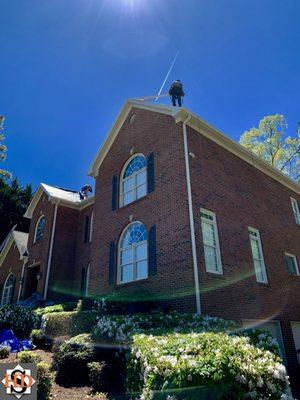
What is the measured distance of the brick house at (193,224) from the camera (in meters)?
10.4

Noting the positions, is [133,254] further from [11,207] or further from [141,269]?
[11,207]

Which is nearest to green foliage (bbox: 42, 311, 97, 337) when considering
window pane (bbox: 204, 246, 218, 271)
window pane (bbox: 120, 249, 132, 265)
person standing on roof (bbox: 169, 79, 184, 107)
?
window pane (bbox: 120, 249, 132, 265)

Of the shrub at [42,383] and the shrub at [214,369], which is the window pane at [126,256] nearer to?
the shrub at [42,383]

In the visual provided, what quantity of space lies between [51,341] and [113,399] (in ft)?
18.9

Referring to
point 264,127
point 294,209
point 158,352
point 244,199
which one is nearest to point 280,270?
point 244,199

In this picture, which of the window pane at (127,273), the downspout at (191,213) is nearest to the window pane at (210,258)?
the downspout at (191,213)

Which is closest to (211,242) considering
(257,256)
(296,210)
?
(257,256)

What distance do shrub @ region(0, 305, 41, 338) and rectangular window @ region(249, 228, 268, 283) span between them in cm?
883

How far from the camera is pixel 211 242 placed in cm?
1106

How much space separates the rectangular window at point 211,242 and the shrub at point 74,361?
473 centimetres

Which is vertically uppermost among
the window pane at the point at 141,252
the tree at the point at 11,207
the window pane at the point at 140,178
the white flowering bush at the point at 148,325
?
the tree at the point at 11,207

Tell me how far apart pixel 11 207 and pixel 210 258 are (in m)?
28.8

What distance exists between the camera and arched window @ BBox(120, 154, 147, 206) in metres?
13.3

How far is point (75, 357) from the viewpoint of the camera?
699 cm
